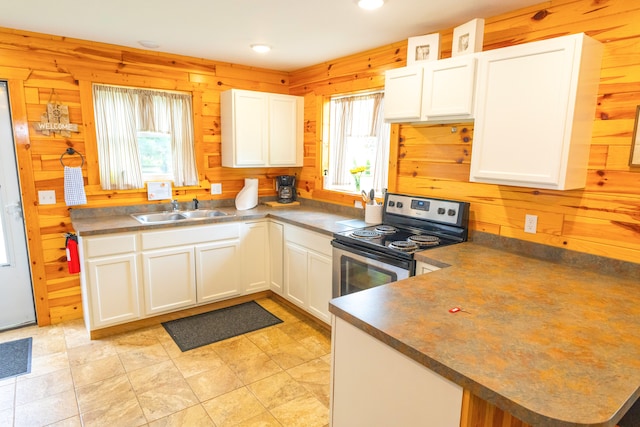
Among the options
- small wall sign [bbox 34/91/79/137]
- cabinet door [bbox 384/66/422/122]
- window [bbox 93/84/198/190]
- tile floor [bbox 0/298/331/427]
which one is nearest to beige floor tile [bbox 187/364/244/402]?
tile floor [bbox 0/298/331/427]

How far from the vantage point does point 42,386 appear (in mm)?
2414

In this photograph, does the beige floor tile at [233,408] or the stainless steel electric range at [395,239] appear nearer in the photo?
the beige floor tile at [233,408]

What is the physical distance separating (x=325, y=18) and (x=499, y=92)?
123 centimetres

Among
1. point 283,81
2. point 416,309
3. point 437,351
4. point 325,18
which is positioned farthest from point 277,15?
point 437,351

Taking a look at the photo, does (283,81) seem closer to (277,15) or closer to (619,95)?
(277,15)

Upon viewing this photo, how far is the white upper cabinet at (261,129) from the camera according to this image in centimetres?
370

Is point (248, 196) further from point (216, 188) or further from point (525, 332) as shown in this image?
point (525, 332)

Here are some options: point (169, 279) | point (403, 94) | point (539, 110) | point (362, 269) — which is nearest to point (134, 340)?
point (169, 279)

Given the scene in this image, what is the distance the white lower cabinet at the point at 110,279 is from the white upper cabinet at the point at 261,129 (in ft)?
4.31

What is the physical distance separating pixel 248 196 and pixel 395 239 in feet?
5.87

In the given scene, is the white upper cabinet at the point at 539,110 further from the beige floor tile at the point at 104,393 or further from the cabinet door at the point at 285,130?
the beige floor tile at the point at 104,393

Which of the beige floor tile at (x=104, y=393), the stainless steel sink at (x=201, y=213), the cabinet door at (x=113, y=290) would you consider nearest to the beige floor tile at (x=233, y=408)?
the beige floor tile at (x=104, y=393)

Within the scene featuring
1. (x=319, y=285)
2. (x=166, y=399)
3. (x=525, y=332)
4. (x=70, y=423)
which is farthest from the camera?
(x=319, y=285)

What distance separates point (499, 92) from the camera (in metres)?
2.07
